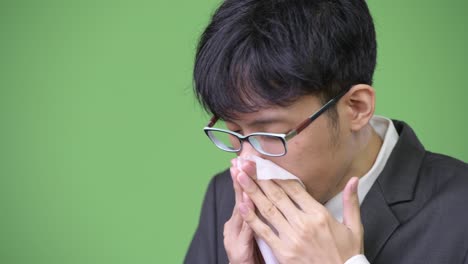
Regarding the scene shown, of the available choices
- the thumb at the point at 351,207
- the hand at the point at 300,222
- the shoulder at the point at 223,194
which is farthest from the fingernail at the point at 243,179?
the shoulder at the point at 223,194

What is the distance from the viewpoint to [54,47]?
8.69ft

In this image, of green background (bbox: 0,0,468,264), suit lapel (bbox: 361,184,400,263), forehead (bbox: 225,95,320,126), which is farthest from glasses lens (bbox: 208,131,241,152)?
green background (bbox: 0,0,468,264)

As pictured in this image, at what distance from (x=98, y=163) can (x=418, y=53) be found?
1229 millimetres

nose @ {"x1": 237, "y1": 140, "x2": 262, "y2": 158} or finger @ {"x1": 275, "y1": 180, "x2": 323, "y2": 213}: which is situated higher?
nose @ {"x1": 237, "y1": 140, "x2": 262, "y2": 158}

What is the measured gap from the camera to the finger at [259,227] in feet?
5.22

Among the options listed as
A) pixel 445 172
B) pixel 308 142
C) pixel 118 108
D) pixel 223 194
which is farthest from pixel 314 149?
pixel 118 108

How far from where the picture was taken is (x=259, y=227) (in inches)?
63.4

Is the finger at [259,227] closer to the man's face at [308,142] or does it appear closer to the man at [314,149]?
the man at [314,149]

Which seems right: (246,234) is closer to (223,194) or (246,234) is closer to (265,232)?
(265,232)

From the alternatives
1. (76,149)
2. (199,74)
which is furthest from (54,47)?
(199,74)

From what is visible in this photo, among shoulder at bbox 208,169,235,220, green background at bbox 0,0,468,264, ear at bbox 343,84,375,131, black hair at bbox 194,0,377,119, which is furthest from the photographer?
green background at bbox 0,0,468,264

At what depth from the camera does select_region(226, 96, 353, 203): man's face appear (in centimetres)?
154

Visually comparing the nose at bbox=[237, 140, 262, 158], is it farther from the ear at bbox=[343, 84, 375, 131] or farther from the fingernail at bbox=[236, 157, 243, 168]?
the ear at bbox=[343, 84, 375, 131]

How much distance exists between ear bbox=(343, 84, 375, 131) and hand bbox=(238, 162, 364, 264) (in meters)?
0.17
